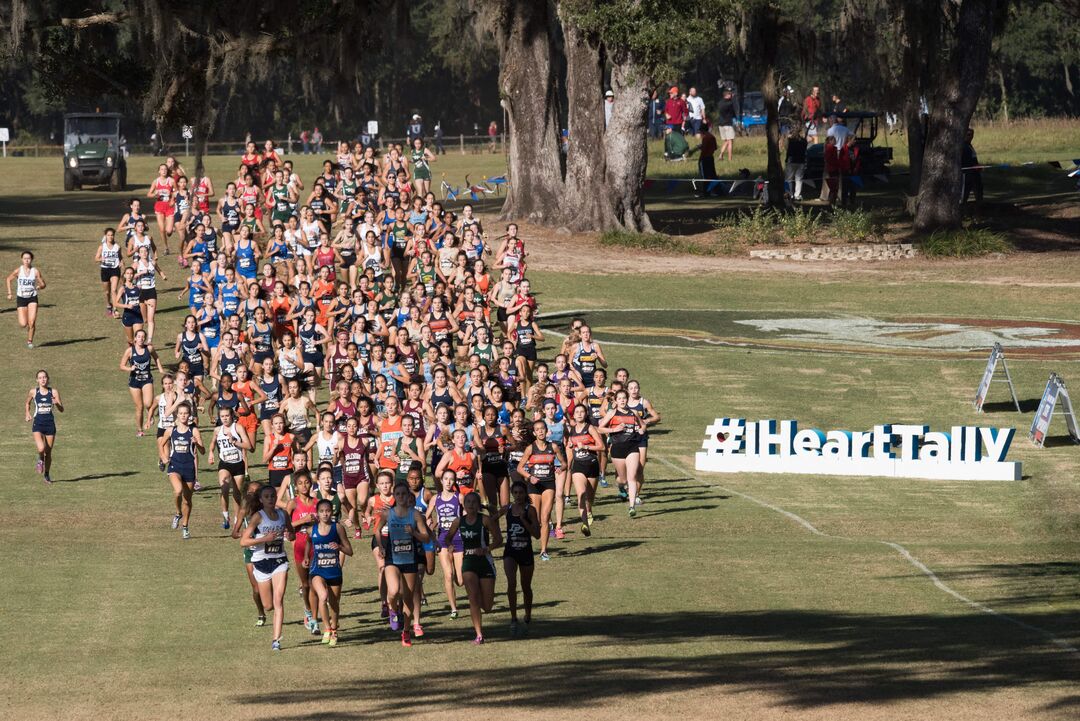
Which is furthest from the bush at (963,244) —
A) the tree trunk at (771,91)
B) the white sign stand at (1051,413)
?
the white sign stand at (1051,413)

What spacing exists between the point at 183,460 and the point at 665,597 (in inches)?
240

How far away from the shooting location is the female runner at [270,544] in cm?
1551

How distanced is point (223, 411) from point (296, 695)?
275 inches

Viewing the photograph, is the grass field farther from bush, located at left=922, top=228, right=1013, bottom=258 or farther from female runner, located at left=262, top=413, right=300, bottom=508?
bush, located at left=922, top=228, right=1013, bottom=258

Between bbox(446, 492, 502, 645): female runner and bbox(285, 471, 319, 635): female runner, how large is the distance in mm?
1313

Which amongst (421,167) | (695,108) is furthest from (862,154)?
(421,167)

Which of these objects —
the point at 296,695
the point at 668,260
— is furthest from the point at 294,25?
the point at 296,695

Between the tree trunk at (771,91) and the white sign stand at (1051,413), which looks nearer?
the white sign stand at (1051,413)

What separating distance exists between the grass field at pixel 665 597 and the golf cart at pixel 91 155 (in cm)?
2637

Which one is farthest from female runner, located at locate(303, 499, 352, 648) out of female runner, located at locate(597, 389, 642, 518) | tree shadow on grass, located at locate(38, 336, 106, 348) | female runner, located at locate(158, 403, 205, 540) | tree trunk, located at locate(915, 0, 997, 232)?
tree trunk, located at locate(915, 0, 997, 232)

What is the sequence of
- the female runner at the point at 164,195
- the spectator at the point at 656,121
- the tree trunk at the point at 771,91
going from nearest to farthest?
the female runner at the point at 164,195
the tree trunk at the point at 771,91
the spectator at the point at 656,121

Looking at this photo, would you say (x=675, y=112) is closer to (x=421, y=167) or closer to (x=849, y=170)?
(x=849, y=170)

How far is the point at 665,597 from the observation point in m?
17.6

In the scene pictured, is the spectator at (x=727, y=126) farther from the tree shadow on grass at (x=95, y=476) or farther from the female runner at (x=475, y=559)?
the female runner at (x=475, y=559)
